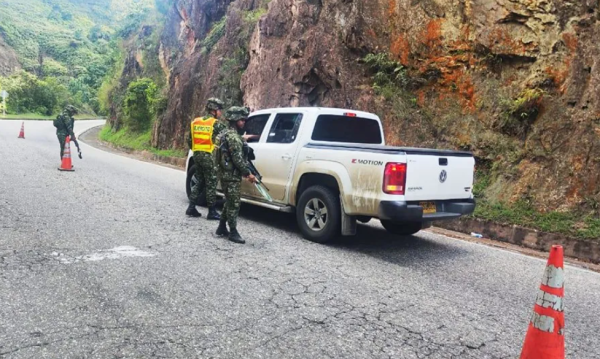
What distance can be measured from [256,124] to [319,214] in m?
2.27

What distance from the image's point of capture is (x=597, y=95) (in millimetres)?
8297

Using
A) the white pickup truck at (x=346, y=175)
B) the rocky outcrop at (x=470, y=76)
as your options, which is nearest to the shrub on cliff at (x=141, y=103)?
the rocky outcrop at (x=470, y=76)

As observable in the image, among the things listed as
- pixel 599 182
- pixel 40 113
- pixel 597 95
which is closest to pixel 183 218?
Result: pixel 599 182

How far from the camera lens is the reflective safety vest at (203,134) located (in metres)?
7.51

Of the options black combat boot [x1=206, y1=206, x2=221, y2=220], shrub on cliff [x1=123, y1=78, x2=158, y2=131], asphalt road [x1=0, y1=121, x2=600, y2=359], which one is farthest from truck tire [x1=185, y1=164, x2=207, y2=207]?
shrub on cliff [x1=123, y1=78, x2=158, y2=131]

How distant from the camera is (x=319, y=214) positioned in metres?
6.38

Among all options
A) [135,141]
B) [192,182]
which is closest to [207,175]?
[192,182]

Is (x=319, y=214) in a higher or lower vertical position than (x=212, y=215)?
higher

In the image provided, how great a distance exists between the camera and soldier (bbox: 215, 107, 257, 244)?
6.07 metres

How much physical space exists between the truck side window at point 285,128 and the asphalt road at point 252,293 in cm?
137

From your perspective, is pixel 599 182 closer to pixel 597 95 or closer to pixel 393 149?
pixel 597 95

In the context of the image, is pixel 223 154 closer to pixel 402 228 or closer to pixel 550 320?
pixel 402 228

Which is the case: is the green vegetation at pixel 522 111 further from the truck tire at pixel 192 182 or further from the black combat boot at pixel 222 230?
the black combat boot at pixel 222 230

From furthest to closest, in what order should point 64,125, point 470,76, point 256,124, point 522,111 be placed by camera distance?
point 64,125 < point 470,76 < point 522,111 < point 256,124
